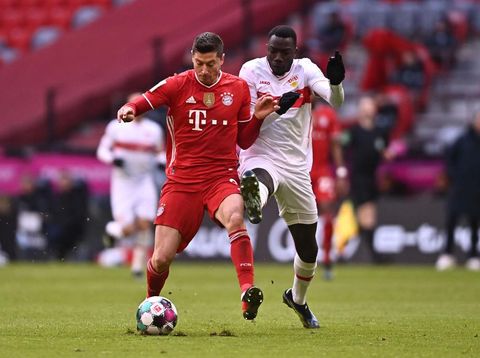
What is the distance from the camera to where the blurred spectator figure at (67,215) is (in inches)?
922

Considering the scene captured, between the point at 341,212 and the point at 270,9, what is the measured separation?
651cm

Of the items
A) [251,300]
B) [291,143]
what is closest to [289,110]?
[291,143]

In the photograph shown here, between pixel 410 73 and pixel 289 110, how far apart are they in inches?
565

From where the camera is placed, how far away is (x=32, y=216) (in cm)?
2444

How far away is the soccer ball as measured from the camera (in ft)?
31.1

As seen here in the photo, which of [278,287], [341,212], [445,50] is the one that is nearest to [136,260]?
[278,287]

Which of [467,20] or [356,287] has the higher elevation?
[467,20]

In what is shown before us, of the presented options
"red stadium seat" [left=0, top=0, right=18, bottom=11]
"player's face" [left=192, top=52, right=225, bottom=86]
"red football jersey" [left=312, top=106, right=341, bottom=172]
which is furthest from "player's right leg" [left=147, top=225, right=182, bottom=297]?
"red stadium seat" [left=0, top=0, right=18, bottom=11]

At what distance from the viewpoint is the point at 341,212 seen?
21.7 metres

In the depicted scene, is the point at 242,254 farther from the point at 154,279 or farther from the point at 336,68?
the point at 336,68

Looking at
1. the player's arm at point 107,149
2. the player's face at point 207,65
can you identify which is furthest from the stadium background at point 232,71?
the player's face at point 207,65

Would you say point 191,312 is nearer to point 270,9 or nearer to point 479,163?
point 479,163

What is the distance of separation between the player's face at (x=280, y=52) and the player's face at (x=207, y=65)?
594 millimetres

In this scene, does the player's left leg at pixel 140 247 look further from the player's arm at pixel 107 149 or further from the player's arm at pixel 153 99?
Answer: the player's arm at pixel 153 99
